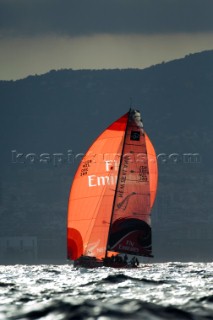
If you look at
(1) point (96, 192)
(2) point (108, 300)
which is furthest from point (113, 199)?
(2) point (108, 300)

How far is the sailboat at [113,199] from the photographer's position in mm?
82562

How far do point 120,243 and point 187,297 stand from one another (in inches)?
1277

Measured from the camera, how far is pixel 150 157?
86.3 metres

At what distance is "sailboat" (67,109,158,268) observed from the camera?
82.6 metres

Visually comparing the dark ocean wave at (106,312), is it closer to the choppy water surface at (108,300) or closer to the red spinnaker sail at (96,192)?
the choppy water surface at (108,300)

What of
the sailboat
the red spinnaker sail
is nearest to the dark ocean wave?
the sailboat

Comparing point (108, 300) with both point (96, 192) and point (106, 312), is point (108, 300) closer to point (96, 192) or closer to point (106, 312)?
point (106, 312)

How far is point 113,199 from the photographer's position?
83875mm

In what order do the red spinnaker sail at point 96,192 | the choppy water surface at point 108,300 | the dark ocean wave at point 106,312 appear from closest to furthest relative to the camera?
1. the dark ocean wave at point 106,312
2. the choppy water surface at point 108,300
3. the red spinnaker sail at point 96,192

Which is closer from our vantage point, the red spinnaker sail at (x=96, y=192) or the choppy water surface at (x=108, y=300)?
the choppy water surface at (x=108, y=300)

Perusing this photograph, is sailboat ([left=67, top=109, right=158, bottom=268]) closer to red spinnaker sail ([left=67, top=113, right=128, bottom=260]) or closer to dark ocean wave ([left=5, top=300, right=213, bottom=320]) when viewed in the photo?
red spinnaker sail ([left=67, top=113, right=128, bottom=260])

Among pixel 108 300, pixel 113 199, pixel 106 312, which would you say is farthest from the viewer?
pixel 113 199

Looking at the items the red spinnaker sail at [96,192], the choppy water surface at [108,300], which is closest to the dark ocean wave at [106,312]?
the choppy water surface at [108,300]

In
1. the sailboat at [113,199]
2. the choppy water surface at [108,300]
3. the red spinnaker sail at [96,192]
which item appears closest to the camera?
the choppy water surface at [108,300]
